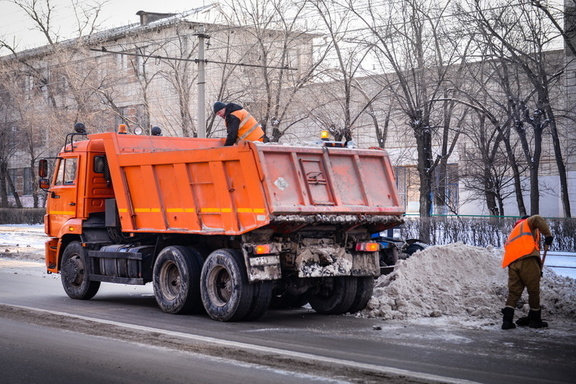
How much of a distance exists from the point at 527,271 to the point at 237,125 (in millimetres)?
4527

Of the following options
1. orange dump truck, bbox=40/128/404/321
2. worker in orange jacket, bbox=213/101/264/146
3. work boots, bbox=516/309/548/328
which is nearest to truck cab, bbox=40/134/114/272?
orange dump truck, bbox=40/128/404/321

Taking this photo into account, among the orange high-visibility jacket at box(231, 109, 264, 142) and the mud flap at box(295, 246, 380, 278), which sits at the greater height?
the orange high-visibility jacket at box(231, 109, 264, 142)

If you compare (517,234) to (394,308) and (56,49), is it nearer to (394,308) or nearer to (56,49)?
(394,308)

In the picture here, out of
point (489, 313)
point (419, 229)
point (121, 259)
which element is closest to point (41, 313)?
point (121, 259)

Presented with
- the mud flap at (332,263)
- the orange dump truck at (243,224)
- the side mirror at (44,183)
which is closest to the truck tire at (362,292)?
the orange dump truck at (243,224)

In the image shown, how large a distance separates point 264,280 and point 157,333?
1.75 m

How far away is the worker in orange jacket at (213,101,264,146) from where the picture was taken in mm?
12352

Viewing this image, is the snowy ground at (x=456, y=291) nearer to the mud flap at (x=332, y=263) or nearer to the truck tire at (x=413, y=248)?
the mud flap at (x=332, y=263)

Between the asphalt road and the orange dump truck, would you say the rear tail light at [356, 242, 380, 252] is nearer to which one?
the orange dump truck

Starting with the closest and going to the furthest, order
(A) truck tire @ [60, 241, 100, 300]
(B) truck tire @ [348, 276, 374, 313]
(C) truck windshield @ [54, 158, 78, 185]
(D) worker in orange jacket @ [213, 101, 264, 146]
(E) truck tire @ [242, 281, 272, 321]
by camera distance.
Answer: (E) truck tire @ [242, 281, 272, 321], (D) worker in orange jacket @ [213, 101, 264, 146], (B) truck tire @ [348, 276, 374, 313], (A) truck tire @ [60, 241, 100, 300], (C) truck windshield @ [54, 158, 78, 185]

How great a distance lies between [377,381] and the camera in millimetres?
7406

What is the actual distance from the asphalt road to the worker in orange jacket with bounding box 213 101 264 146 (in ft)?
8.70

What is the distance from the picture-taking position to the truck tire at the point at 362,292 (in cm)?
1248

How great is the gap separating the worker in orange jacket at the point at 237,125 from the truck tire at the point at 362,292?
2.61 m
